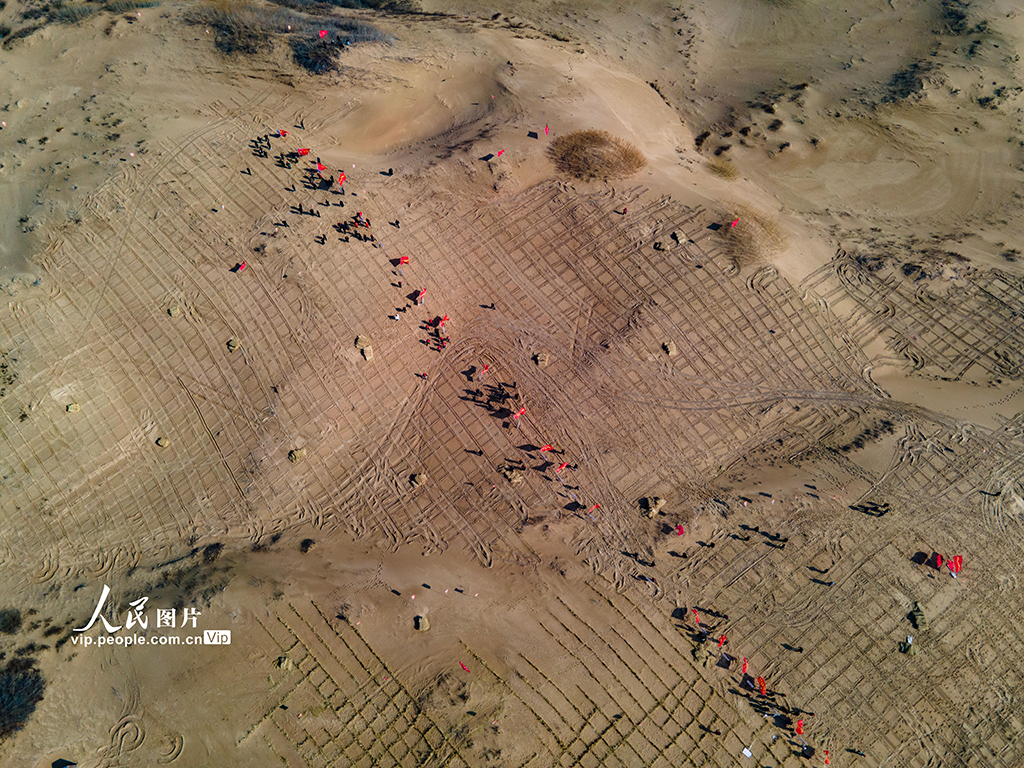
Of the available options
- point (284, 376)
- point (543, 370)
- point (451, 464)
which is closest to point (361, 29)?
point (284, 376)

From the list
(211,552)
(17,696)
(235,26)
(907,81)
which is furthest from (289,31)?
(907,81)

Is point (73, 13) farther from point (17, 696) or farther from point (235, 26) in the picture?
point (17, 696)

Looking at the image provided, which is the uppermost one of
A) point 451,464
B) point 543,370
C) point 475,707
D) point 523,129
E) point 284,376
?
point 523,129

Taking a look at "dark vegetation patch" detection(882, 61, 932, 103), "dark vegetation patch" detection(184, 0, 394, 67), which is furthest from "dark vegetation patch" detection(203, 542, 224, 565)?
"dark vegetation patch" detection(882, 61, 932, 103)

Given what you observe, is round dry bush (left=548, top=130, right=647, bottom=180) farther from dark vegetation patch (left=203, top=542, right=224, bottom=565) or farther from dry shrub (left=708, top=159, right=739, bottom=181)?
dark vegetation patch (left=203, top=542, right=224, bottom=565)

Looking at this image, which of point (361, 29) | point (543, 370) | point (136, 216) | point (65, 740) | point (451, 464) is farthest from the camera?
point (361, 29)

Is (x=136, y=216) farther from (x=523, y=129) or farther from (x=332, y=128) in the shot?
(x=523, y=129)
